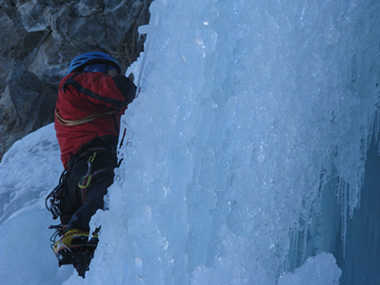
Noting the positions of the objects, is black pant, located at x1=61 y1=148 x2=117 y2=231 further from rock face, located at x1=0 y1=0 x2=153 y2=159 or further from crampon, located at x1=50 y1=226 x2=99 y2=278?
rock face, located at x1=0 y1=0 x2=153 y2=159

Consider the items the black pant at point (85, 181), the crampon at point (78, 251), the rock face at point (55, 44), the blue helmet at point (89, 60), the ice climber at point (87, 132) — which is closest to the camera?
the crampon at point (78, 251)

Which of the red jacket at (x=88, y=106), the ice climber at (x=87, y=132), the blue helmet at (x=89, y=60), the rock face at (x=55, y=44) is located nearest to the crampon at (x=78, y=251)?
the ice climber at (x=87, y=132)

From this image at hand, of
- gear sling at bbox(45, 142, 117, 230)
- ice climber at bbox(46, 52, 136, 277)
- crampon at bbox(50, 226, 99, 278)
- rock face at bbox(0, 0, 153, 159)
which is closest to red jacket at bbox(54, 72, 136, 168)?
ice climber at bbox(46, 52, 136, 277)

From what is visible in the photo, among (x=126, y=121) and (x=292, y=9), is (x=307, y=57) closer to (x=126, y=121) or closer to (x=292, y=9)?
(x=292, y=9)

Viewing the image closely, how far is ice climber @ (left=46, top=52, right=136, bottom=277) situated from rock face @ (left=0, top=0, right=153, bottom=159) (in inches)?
244

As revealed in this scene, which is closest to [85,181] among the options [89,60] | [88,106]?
[88,106]

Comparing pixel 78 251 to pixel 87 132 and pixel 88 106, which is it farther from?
pixel 88 106

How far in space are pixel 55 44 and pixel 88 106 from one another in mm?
7667

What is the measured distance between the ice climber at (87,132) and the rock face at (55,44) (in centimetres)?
620

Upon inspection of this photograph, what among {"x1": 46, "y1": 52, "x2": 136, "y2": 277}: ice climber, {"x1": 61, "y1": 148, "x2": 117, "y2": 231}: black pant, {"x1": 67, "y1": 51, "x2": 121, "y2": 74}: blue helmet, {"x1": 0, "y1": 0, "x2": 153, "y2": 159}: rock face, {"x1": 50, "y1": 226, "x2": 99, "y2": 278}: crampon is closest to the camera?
{"x1": 50, "y1": 226, "x2": 99, "y2": 278}: crampon

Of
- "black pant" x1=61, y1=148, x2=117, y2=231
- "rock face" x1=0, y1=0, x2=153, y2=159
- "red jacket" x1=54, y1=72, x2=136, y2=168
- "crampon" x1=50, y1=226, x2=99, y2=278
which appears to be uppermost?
"red jacket" x1=54, y1=72, x2=136, y2=168

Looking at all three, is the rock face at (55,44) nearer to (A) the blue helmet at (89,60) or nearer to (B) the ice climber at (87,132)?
(A) the blue helmet at (89,60)

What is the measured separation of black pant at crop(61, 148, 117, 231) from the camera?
2.43 meters

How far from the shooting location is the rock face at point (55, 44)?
9.23 meters
